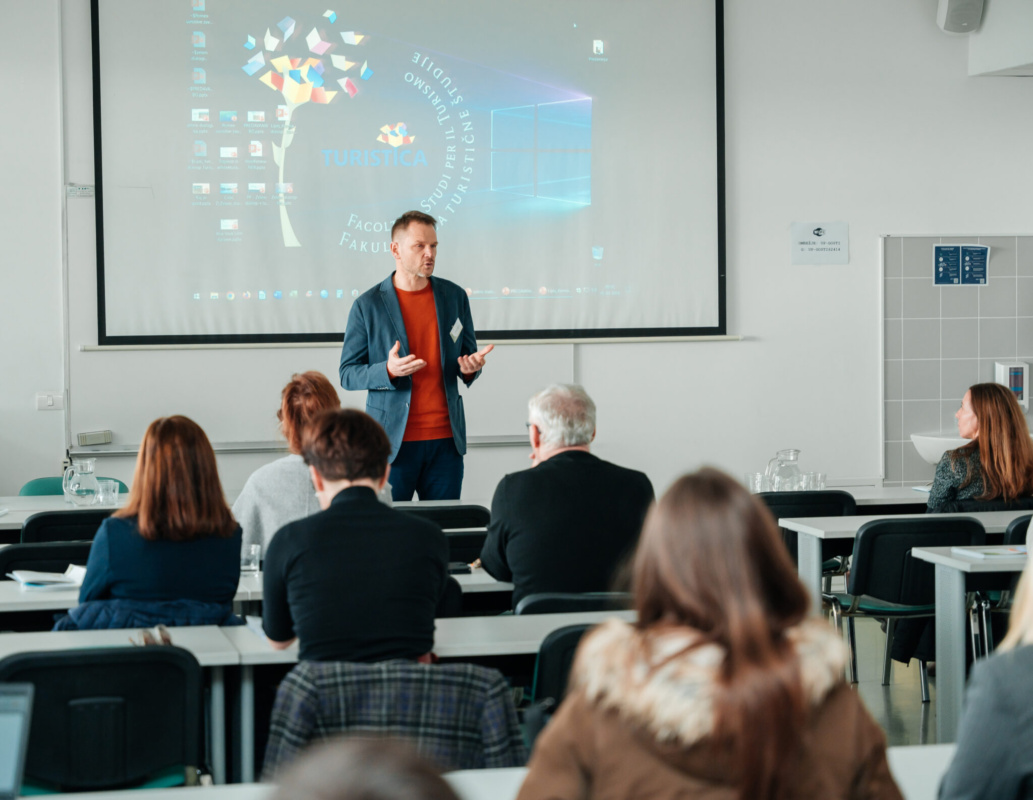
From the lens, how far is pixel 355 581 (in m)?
2.13

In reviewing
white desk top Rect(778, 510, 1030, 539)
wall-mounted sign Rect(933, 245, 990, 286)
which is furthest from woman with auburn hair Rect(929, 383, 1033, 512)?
wall-mounted sign Rect(933, 245, 990, 286)

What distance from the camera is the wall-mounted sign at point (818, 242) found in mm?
6477

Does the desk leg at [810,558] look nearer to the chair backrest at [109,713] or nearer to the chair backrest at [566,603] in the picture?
the chair backrest at [566,603]

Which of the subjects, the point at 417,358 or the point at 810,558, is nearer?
the point at 810,558

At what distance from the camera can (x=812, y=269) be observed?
6500 millimetres

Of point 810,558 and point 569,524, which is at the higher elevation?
point 569,524

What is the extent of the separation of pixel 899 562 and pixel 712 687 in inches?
118

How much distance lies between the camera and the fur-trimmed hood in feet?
3.72

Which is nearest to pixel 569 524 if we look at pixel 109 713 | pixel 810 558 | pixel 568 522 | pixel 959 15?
pixel 568 522

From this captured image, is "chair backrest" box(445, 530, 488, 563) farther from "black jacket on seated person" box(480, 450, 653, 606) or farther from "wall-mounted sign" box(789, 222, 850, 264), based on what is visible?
"wall-mounted sign" box(789, 222, 850, 264)

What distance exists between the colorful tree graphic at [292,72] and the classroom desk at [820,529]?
3.28 m

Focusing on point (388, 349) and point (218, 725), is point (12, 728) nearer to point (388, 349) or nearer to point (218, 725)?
point (218, 725)

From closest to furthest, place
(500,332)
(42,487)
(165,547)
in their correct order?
1. (165,547)
2. (42,487)
3. (500,332)

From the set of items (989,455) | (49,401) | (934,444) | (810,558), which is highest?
(49,401)
